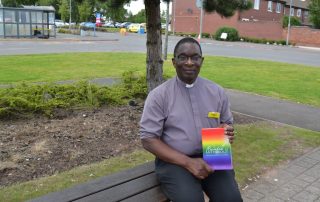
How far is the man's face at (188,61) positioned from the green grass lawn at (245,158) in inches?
67.6

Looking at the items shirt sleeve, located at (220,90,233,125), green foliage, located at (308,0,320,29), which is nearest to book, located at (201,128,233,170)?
shirt sleeve, located at (220,90,233,125)

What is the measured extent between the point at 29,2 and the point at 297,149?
61.8 m

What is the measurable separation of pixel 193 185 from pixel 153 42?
3.61 m

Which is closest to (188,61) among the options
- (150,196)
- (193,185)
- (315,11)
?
(193,185)

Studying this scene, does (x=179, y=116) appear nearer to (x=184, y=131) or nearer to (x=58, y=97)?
(x=184, y=131)

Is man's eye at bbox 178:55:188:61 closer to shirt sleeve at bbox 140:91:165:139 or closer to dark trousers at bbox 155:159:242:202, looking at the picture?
shirt sleeve at bbox 140:91:165:139

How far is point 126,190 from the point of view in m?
2.89

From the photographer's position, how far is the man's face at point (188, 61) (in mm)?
2969

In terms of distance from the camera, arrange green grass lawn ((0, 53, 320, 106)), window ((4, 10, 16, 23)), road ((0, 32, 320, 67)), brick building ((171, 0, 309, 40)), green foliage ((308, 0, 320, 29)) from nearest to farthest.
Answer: green grass lawn ((0, 53, 320, 106)) < road ((0, 32, 320, 67)) < window ((4, 10, 16, 23)) < green foliage ((308, 0, 320, 29)) < brick building ((171, 0, 309, 40))

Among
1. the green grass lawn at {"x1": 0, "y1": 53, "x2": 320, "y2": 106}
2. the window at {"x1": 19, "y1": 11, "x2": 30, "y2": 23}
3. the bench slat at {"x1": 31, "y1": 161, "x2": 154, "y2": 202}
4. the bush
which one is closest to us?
the bench slat at {"x1": 31, "y1": 161, "x2": 154, "y2": 202}

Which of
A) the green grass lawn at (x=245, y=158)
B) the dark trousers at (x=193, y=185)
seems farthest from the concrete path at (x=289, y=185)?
the dark trousers at (x=193, y=185)

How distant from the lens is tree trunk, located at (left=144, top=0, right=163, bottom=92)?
5957 mm

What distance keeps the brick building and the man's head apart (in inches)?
1613

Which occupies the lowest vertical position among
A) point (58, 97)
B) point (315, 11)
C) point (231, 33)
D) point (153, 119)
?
point (58, 97)
